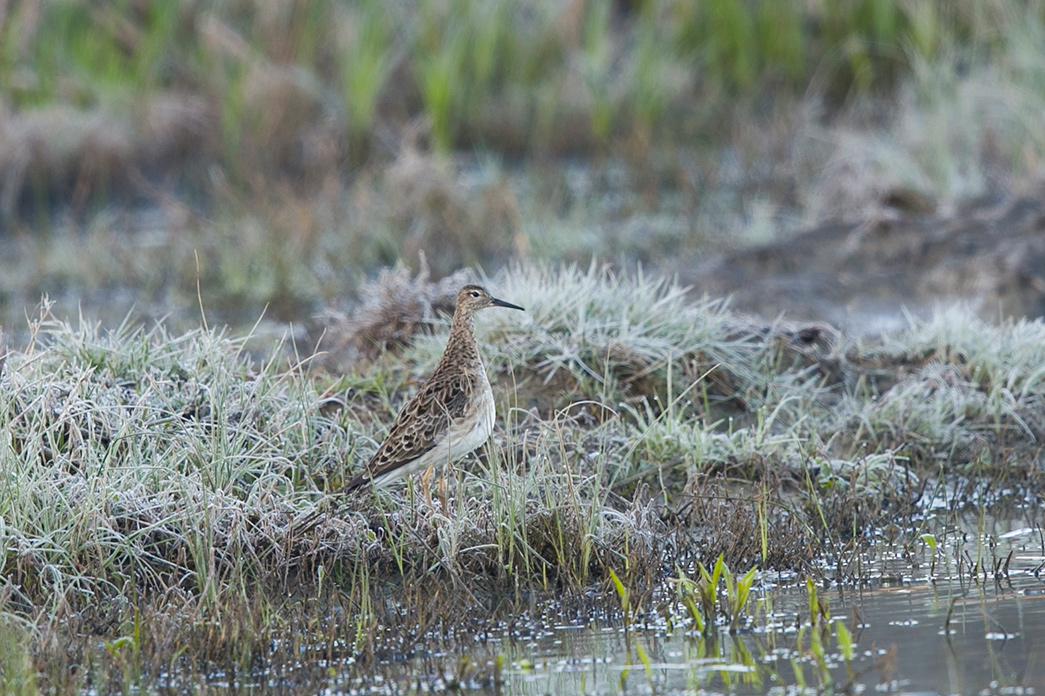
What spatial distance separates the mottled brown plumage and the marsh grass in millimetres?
107

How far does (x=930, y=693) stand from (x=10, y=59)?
12202mm

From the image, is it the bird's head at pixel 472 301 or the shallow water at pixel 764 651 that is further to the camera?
the bird's head at pixel 472 301

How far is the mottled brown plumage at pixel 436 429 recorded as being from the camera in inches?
222

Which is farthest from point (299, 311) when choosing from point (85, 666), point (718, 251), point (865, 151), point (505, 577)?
point (85, 666)

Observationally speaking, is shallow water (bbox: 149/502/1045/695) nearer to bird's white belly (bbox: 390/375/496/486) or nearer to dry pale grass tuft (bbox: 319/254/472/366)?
bird's white belly (bbox: 390/375/496/486)

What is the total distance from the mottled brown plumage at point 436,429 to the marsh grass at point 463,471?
0.11 m

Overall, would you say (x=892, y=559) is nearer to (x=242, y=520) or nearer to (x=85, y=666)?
(x=242, y=520)

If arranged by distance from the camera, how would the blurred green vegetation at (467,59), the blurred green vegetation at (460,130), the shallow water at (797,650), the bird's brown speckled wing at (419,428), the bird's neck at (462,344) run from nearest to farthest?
the shallow water at (797,650) < the bird's brown speckled wing at (419,428) < the bird's neck at (462,344) < the blurred green vegetation at (460,130) < the blurred green vegetation at (467,59)

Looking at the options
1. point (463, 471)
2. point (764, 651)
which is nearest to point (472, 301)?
point (463, 471)

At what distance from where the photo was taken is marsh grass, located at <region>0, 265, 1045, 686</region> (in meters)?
5.12

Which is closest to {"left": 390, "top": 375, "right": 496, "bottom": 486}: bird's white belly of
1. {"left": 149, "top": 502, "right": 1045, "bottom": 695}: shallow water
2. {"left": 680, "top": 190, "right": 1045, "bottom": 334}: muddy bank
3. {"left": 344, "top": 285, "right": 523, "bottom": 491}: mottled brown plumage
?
{"left": 344, "top": 285, "right": 523, "bottom": 491}: mottled brown plumage

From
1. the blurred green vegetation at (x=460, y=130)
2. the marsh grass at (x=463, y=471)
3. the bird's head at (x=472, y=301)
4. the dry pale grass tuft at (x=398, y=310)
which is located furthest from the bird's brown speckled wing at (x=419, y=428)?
the blurred green vegetation at (x=460, y=130)

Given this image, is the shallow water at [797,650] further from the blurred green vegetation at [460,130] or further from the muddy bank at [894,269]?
the blurred green vegetation at [460,130]

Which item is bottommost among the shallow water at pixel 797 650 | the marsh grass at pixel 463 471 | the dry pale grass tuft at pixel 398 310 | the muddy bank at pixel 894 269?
the shallow water at pixel 797 650
